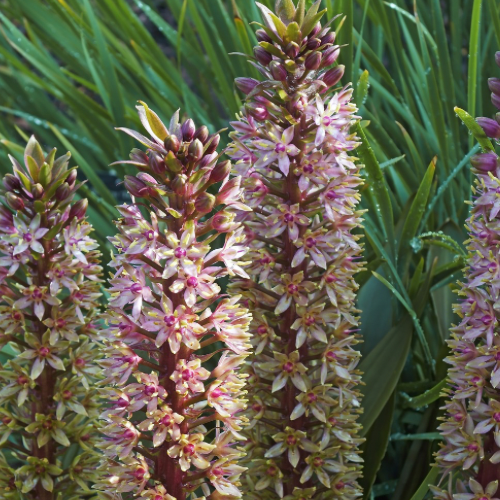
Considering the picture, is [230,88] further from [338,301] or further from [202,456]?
[202,456]

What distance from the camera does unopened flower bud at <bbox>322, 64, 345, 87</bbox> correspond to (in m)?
1.08

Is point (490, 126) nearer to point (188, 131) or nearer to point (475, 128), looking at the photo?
point (475, 128)

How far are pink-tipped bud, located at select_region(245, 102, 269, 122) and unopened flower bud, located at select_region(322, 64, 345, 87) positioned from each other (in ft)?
0.33

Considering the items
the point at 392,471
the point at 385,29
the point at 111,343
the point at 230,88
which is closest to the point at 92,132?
the point at 230,88

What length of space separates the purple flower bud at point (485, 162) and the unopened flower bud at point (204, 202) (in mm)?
390

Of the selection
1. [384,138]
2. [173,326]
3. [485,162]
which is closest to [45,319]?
[173,326]

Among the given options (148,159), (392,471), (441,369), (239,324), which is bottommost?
(392,471)

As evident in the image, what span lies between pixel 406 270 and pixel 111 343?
802 mm

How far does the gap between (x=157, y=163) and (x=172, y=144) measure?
3cm

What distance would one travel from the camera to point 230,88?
1984 mm

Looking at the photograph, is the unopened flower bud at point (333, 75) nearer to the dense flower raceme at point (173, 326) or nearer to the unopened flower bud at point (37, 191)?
the dense flower raceme at point (173, 326)

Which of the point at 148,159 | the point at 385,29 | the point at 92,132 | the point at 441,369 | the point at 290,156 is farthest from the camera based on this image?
the point at 92,132

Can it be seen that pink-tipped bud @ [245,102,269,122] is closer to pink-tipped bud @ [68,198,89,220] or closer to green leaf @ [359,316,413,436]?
pink-tipped bud @ [68,198,89,220]

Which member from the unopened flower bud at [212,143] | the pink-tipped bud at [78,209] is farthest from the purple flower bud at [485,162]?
the pink-tipped bud at [78,209]
